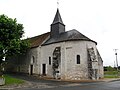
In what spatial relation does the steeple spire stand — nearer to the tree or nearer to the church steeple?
the church steeple

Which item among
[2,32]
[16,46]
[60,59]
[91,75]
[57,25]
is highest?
[57,25]

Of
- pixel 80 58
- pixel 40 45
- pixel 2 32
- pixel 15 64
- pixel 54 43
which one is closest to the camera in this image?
pixel 2 32

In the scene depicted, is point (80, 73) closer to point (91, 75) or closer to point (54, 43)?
point (91, 75)

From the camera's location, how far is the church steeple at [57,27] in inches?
1454

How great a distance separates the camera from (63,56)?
3275 cm

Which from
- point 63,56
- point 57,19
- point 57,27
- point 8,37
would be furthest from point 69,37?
point 8,37

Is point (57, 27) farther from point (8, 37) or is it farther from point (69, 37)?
point (8, 37)

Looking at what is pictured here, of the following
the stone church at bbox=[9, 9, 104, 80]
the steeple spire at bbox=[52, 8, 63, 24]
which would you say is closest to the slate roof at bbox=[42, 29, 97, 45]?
the stone church at bbox=[9, 9, 104, 80]

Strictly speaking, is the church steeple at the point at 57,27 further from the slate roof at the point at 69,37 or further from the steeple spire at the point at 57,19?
the slate roof at the point at 69,37

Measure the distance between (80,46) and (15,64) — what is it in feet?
62.5

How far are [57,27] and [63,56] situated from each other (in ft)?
23.4

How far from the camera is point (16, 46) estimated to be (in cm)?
3045

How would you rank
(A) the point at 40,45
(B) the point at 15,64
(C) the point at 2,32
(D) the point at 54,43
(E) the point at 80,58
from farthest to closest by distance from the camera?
(B) the point at 15,64 → (A) the point at 40,45 → (D) the point at 54,43 → (E) the point at 80,58 → (C) the point at 2,32

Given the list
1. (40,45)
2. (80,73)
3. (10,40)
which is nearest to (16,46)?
(10,40)
